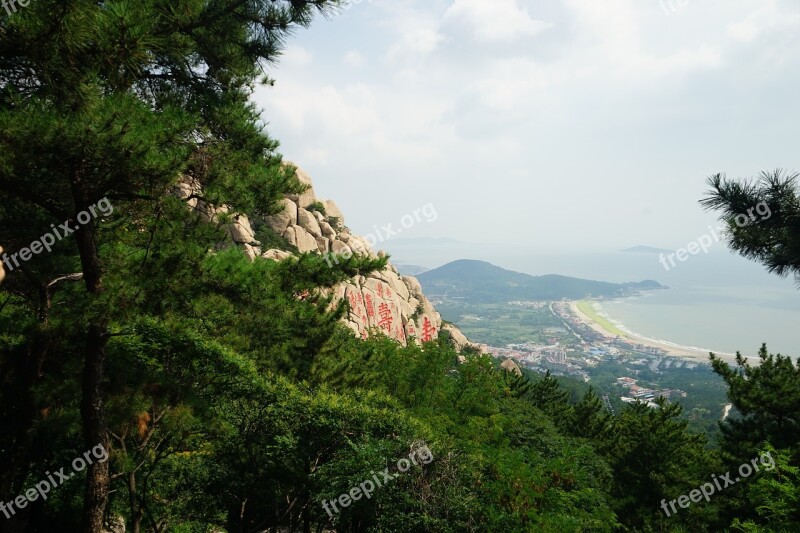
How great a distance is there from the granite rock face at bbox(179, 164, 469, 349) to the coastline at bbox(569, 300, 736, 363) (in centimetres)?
6983

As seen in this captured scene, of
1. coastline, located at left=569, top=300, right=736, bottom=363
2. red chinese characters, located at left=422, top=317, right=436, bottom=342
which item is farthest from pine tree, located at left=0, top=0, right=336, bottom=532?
coastline, located at left=569, top=300, right=736, bottom=363

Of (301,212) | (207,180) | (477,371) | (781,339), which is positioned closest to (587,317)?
(781,339)

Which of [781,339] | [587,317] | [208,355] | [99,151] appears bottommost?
[781,339]

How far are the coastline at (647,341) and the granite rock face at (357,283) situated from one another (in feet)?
229

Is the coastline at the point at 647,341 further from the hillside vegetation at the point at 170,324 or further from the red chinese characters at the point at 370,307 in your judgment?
the hillside vegetation at the point at 170,324

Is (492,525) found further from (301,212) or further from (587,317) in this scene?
(587,317)

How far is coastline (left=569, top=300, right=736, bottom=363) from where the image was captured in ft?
337

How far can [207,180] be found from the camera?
485 centimetres

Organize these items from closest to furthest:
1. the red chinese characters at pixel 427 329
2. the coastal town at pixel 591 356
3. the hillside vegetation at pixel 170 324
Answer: the hillside vegetation at pixel 170 324 < the red chinese characters at pixel 427 329 < the coastal town at pixel 591 356

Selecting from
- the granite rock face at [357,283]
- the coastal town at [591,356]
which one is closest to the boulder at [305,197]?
the granite rock face at [357,283]

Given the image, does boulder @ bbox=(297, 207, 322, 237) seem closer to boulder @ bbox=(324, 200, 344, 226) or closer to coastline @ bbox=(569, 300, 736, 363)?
boulder @ bbox=(324, 200, 344, 226)

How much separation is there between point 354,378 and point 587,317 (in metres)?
177

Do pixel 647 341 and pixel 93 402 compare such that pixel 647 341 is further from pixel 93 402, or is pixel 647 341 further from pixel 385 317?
pixel 93 402

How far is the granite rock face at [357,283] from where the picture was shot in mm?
26161
